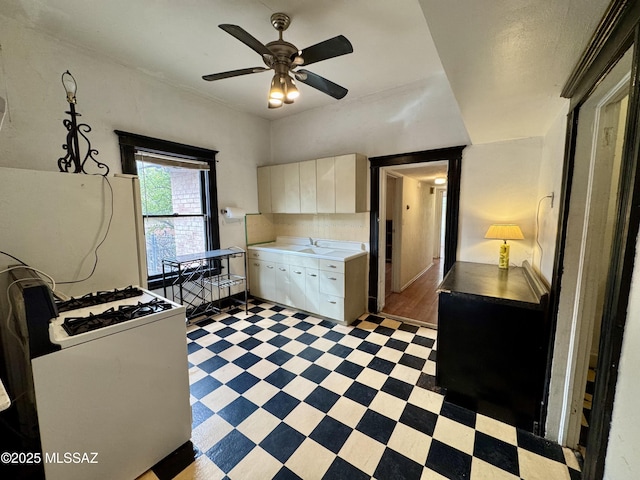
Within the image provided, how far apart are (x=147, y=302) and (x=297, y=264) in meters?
2.00

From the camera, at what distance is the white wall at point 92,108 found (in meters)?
2.03

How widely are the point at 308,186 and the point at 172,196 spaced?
1.68 m

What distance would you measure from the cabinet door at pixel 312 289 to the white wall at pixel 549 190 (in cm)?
218

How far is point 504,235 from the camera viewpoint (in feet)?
7.72

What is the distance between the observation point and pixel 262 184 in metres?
4.04

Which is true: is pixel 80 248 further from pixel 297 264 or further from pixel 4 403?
pixel 297 264

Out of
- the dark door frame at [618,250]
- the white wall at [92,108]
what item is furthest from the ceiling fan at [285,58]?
the white wall at [92,108]

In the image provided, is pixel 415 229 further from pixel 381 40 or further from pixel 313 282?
pixel 381 40

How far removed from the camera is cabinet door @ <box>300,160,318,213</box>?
3.49 metres

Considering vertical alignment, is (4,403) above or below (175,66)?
below

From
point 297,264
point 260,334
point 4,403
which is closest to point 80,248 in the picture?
point 4,403

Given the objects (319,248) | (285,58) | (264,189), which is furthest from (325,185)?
(285,58)

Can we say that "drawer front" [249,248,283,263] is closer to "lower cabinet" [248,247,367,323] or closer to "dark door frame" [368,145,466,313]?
"lower cabinet" [248,247,367,323]

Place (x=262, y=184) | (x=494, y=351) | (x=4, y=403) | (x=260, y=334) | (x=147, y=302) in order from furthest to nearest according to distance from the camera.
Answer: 1. (x=262, y=184)
2. (x=260, y=334)
3. (x=494, y=351)
4. (x=147, y=302)
5. (x=4, y=403)
